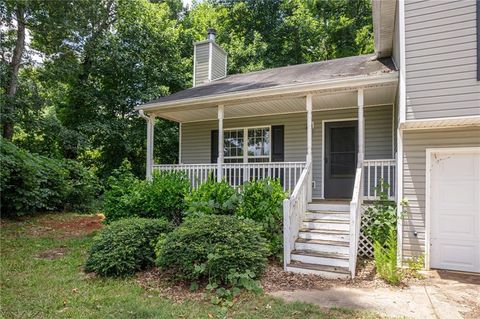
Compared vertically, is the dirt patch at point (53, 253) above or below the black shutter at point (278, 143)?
below

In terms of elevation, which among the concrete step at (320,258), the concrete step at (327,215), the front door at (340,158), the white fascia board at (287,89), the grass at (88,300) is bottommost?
the grass at (88,300)

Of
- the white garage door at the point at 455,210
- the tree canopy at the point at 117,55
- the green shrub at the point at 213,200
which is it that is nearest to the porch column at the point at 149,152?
the green shrub at the point at 213,200

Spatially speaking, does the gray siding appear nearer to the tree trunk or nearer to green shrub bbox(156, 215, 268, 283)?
the tree trunk

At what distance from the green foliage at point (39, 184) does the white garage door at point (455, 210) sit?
931 centimetres

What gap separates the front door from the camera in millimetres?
8102

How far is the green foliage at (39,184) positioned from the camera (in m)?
8.47

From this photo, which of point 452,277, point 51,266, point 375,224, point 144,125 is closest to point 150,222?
point 51,266

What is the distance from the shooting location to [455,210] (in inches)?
212

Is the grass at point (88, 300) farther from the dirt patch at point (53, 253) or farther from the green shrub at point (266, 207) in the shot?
the green shrub at point (266, 207)

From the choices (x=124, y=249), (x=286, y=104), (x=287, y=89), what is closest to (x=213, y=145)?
(x=286, y=104)

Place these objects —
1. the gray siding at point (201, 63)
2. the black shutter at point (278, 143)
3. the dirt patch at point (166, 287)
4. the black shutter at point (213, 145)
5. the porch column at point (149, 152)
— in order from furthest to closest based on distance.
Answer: the gray siding at point (201, 63), the black shutter at point (213, 145), the black shutter at point (278, 143), the porch column at point (149, 152), the dirt patch at point (166, 287)

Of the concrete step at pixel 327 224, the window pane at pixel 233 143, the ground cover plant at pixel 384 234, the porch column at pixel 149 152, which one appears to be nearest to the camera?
the ground cover plant at pixel 384 234

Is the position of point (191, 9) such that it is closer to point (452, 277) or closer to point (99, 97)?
point (99, 97)

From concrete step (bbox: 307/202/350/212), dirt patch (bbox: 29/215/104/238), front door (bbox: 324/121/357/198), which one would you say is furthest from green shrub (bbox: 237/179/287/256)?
dirt patch (bbox: 29/215/104/238)
